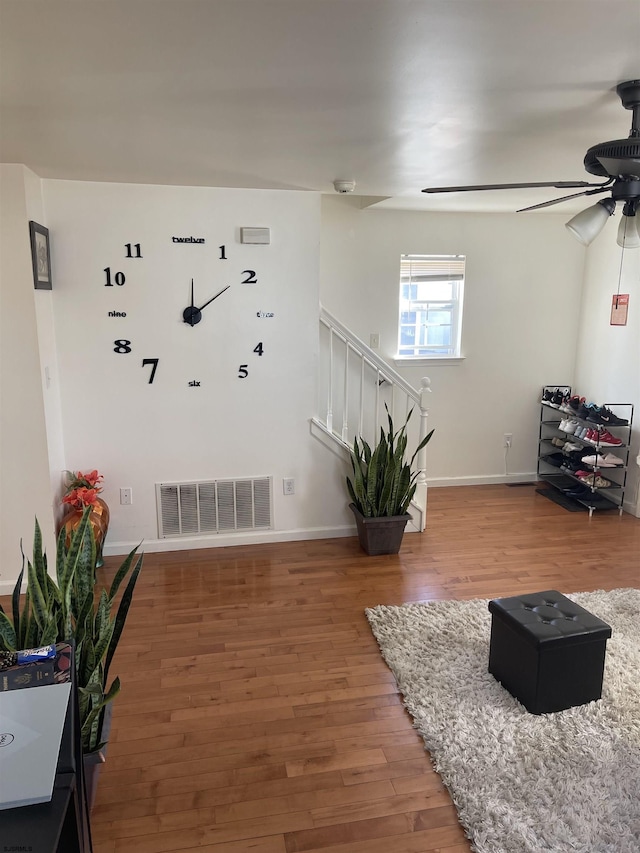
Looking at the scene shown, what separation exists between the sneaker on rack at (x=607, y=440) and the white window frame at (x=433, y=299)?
4.36 ft

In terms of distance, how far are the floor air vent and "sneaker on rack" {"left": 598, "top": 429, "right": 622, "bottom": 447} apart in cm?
261

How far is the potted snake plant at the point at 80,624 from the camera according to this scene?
1880 mm

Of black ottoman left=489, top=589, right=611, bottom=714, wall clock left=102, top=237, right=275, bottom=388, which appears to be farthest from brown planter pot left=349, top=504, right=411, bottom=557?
black ottoman left=489, top=589, right=611, bottom=714

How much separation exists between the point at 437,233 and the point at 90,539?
13.6 ft

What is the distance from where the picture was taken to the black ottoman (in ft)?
7.91

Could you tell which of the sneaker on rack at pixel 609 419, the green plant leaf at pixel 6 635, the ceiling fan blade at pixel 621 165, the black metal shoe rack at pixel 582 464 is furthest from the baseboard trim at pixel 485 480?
the green plant leaf at pixel 6 635

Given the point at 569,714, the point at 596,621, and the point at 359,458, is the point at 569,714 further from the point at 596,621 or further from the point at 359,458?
the point at 359,458

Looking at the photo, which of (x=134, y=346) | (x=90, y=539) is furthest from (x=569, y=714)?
(x=134, y=346)

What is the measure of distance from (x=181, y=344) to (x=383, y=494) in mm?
1630

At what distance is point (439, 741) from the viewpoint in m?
2.31

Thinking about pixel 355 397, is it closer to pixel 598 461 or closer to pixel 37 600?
pixel 598 461

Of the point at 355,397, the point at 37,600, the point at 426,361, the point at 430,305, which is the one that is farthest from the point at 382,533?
the point at 37,600

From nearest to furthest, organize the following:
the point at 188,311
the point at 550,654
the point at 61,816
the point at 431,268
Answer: the point at 61,816
the point at 550,654
the point at 188,311
the point at 431,268

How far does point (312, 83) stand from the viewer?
6.36 ft
